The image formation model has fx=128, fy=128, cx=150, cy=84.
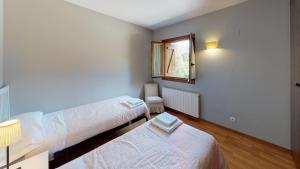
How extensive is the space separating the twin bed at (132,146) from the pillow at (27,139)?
2.1 inches

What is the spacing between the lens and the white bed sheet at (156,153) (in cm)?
109

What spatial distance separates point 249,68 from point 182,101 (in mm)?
1577

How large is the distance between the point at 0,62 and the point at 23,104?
0.72m

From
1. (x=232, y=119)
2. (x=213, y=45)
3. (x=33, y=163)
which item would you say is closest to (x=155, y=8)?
(x=213, y=45)

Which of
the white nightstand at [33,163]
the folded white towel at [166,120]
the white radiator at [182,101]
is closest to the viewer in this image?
the white nightstand at [33,163]

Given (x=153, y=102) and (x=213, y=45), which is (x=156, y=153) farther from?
(x=213, y=45)

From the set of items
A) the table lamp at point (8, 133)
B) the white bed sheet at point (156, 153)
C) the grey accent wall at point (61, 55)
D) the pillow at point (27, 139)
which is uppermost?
the grey accent wall at point (61, 55)

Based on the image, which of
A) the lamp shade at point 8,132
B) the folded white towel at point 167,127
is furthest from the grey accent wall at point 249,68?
the lamp shade at point 8,132

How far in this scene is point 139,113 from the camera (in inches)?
99.0

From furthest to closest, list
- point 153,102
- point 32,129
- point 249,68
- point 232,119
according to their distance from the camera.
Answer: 1. point 153,102
2. point 232,119
3. point 249,68
4. point 32,129

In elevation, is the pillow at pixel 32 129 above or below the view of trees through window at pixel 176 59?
below

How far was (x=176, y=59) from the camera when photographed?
395cm

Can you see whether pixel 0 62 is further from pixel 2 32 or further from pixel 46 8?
pixel 46 8

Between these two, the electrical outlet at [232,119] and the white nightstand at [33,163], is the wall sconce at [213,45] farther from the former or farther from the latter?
the white nightstand at [33,163]
